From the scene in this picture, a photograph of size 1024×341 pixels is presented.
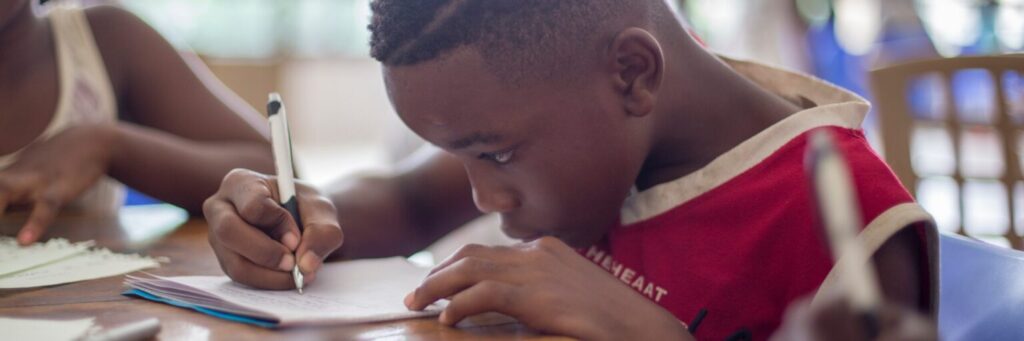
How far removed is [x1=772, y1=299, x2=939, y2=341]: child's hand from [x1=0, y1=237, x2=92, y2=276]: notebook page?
2.33 feet

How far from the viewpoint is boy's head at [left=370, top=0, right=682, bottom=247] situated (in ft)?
2.51

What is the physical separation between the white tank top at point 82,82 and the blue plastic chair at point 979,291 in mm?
1040

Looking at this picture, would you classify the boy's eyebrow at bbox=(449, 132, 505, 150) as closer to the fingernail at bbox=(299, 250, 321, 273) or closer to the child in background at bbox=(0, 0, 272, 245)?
the fingernail at bbox=(299, 250, 321, 273)

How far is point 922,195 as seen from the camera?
4.09 feet

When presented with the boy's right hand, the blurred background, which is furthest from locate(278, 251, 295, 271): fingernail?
the blurred background

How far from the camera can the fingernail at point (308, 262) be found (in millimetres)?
717

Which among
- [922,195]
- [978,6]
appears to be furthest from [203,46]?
[922,195]

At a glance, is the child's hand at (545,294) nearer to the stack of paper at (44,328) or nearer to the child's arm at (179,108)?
the stack of paper at (44,328)

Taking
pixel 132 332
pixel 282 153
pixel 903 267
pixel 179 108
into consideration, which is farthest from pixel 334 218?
pixel 179 108

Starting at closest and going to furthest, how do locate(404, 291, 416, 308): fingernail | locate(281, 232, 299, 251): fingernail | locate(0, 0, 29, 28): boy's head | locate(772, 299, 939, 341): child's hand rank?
locate(772, 299, 939, 341): child's hand < locate(404, 291, 416, 308): fingernail < locate(281, 232, 299, 251): fingernail < locate(0, 0, 29, 28): boy's head

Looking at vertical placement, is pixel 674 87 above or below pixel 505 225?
above

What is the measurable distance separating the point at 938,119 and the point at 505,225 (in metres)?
0.69

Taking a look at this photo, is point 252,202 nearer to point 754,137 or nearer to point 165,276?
point 165,276

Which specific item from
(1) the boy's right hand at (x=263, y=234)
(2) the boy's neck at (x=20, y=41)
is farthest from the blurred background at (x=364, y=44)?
(1) the boy's right hand at (x=263, y=234)
